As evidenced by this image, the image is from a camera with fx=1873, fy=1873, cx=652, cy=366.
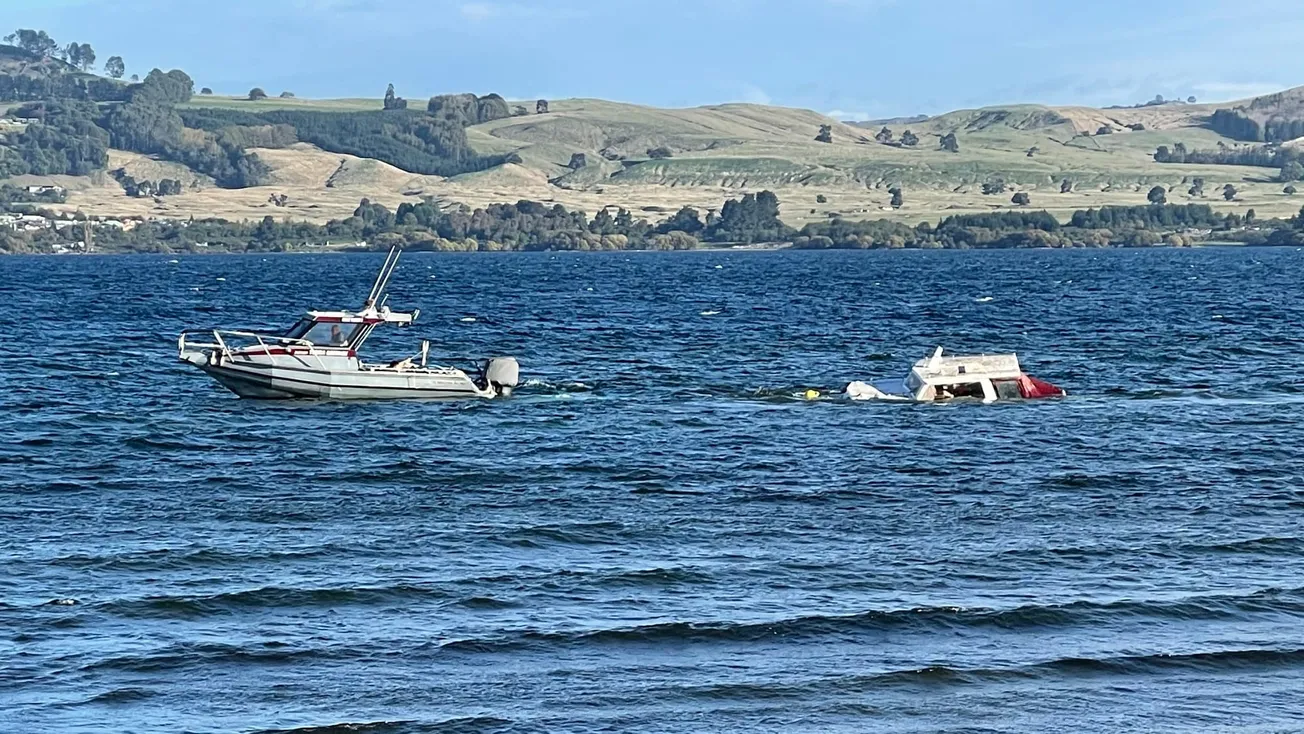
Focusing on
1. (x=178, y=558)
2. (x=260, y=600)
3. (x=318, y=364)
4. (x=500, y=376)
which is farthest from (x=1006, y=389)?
(x=260, y=600)

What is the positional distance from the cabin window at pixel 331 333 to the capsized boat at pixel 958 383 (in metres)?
12.4

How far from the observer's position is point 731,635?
828 inches

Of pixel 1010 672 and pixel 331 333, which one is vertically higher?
pixel 331 333

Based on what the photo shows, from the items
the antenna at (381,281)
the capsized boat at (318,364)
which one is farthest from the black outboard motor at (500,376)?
the antenna at (381,281)

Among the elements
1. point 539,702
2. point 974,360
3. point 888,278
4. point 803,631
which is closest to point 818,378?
point 974,360

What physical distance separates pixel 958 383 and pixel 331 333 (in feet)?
50.3

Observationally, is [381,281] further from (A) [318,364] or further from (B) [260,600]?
(B) [260,600]

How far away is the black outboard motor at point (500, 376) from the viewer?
4734 centimetres

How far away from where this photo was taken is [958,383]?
4600 centimetres

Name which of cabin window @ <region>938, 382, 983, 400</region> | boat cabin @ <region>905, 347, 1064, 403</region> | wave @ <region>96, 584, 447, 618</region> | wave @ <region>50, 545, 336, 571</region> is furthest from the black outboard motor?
wave @ <region>96, 584, 447, 618</region>

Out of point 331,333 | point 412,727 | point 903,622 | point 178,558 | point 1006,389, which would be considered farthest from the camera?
point 1006,389

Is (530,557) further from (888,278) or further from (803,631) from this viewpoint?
(888,278)

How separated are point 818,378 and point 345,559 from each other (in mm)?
30232

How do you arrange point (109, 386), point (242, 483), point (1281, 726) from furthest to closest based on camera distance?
point (109, 386)
point (242, 483)
point (1281, 726)
